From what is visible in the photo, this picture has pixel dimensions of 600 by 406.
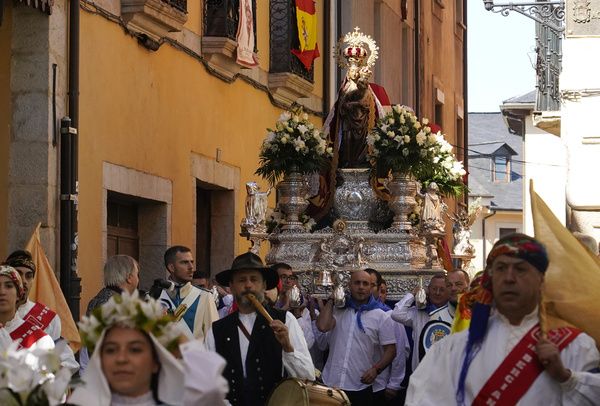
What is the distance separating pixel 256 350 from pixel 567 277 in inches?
103

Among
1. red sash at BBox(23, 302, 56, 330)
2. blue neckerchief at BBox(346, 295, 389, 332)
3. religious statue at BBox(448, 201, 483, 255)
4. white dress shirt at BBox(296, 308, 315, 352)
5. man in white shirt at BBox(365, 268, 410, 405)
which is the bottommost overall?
man in white shirt at BBox(365, 268, 410, 405)

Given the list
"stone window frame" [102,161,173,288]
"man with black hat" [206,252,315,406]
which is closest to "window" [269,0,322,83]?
"stone window frame" [102,161,173,288]

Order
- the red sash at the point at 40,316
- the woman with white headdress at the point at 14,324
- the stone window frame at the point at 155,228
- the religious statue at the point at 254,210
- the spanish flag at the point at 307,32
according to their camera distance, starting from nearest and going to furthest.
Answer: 1. the woman with white headdress at the point at 14,324
2. the red sash at the point at 40,316
3. the religious statue at the point at 254,210
4. the stone window frame at the point at 155,228
5. the spanish flag at the point at 307,32

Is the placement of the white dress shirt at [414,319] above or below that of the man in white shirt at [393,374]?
above

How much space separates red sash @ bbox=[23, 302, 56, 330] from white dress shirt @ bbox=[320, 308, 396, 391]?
361 cm

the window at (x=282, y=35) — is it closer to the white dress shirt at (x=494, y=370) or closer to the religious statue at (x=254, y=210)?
the religious statue at (x=254, y=210)

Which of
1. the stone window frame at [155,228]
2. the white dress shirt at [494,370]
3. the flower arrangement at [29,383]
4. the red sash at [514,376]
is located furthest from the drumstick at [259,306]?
the stone window frame at [155,228]

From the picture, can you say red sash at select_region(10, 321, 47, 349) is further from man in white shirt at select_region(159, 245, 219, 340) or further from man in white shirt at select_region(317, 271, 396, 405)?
man in white shirt at select_region(317, 271, 396, 405)

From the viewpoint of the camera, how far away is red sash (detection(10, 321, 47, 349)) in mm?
10172

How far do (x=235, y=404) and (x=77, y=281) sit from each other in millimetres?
5651

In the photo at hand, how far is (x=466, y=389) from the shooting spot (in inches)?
→ 297

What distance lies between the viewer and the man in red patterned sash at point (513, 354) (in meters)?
7.34

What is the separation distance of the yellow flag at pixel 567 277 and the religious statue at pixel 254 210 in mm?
7951

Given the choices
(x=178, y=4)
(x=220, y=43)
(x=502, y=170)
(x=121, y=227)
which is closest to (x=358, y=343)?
(x=121, y=227)
